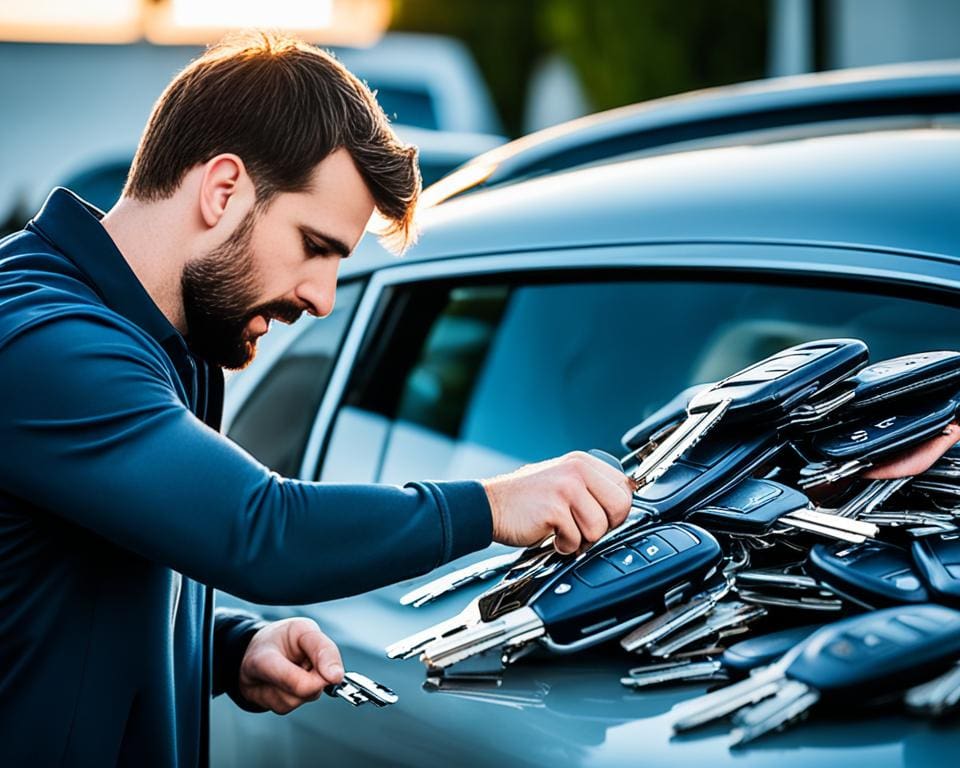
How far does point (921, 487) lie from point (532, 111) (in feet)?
53.2

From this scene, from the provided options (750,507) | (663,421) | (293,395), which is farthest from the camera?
(293,395)

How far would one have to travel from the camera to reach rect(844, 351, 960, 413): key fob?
167 cm

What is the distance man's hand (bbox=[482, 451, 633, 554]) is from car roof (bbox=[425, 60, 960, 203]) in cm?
120

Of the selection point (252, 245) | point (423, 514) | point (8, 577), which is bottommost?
point (8, 577)

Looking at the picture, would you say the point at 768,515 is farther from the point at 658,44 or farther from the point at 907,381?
the point at 658,44

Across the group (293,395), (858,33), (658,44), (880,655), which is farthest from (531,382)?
(658,44)

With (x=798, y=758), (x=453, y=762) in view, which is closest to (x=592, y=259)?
(x=453, y=762)

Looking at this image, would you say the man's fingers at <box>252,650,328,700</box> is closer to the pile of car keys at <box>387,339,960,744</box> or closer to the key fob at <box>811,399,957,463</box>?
the pile of car keys at <box>387,339,960,744</box>

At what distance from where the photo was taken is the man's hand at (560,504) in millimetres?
1550

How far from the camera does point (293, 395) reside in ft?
8.45

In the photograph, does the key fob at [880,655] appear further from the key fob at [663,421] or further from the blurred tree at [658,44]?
the blurred tree at [658,44]

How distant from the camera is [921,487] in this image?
1696 mm

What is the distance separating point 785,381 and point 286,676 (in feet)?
2.46

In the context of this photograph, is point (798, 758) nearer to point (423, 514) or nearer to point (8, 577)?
point (423, 514)
